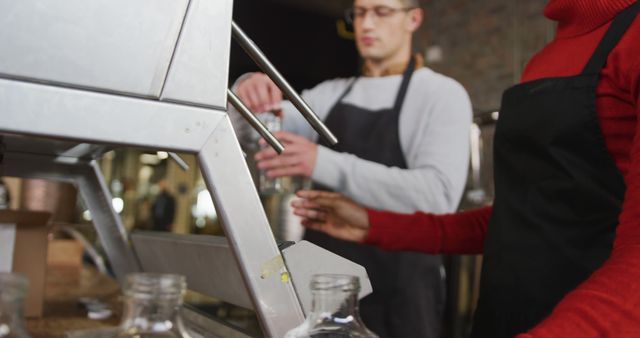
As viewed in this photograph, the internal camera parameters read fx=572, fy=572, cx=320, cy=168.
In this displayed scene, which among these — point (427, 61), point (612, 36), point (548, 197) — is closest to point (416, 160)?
point (548, 197)

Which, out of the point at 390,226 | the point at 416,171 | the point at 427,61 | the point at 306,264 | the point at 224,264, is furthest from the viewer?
the point at 427,61

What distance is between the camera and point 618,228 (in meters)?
0.60

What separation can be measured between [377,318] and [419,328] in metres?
0.13

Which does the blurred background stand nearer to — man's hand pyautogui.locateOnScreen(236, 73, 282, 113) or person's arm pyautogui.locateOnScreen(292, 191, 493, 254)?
man's hand pyautogui.locateOnScreen(236, 73, 282, 113)

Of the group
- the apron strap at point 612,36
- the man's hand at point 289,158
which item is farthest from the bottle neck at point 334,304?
the man's hand at point 289,158

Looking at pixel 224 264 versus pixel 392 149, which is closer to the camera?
pixel 224 264

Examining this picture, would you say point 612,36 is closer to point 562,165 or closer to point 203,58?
point 562,165

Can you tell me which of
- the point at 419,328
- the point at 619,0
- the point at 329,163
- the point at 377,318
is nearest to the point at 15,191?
the point at 329,163

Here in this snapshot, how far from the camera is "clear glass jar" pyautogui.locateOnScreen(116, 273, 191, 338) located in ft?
1.43

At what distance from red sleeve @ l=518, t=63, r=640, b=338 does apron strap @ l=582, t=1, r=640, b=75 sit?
42 centimetres

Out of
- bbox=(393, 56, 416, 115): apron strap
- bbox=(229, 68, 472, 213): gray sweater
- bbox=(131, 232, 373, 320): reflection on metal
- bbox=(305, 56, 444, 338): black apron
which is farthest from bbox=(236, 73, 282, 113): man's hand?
bbox=(131, 232, 373, 320): reflection on metal

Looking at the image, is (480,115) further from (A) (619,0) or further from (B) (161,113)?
(B) (161,113)

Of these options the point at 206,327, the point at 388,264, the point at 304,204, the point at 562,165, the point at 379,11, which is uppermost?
the point at 379,11

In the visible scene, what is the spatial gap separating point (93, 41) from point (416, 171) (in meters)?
1.22
